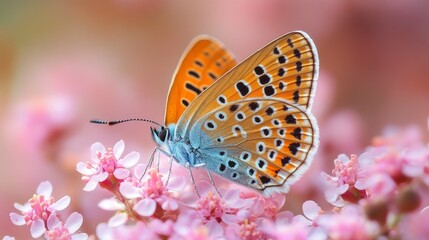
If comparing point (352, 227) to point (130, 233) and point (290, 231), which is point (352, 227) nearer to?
point (290, 231)

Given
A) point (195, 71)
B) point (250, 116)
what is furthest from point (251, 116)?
point (195, 71)

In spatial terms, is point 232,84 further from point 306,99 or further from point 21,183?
point 21,183

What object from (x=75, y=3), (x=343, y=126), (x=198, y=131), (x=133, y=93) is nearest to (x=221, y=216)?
(x=198, y=131)

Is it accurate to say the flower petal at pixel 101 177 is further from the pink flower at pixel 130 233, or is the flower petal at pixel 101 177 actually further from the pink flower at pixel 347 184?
the pink flower at pixel 347 184

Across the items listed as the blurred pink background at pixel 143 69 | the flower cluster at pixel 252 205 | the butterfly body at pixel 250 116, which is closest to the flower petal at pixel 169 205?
the flower cluster at pixel 252 205

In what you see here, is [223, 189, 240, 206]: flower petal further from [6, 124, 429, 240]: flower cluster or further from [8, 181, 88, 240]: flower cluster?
[8, 181, 88, 240]: flower cluster

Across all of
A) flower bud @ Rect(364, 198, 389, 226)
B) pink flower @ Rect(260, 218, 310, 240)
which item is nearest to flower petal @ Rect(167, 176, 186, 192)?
pink flower @ Rect(260, 218, 310, 240)

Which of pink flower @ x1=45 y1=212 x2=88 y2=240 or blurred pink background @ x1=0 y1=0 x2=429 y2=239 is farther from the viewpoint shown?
blurred pink background @ x1=0 y1=0 x2=429 y2=239
